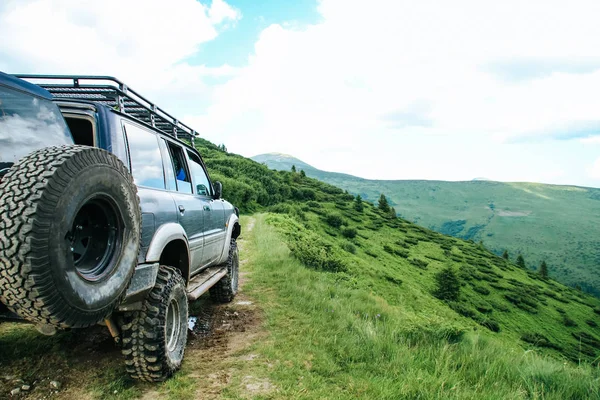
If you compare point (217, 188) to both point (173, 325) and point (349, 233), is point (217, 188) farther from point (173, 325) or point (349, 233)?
point (349, 233)

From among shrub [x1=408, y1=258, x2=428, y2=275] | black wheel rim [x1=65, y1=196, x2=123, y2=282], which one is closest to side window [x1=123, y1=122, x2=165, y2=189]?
black wheel rim [x1=65, y1=196, x2=123, y2=282]

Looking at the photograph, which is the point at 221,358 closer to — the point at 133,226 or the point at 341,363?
the point at 341,363

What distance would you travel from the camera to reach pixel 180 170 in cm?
459

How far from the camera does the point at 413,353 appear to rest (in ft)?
13.8

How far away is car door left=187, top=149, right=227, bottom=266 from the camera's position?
478cm

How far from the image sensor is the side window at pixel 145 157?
3.29 m

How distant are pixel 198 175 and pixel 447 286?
186ft

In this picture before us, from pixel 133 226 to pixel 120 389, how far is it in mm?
1625

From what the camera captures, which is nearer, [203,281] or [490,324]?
[203,281]

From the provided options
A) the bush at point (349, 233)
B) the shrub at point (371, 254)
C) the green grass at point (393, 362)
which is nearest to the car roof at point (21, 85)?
the green grass at point (393, 362)

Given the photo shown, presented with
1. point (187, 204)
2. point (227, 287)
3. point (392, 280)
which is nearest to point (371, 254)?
point (392, 280)

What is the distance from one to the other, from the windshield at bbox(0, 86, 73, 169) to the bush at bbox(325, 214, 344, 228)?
64049mm

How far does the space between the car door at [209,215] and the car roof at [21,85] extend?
2129mm

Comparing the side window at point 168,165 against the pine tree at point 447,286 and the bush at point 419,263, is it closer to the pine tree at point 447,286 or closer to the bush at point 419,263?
the pine tree at point 447,286
